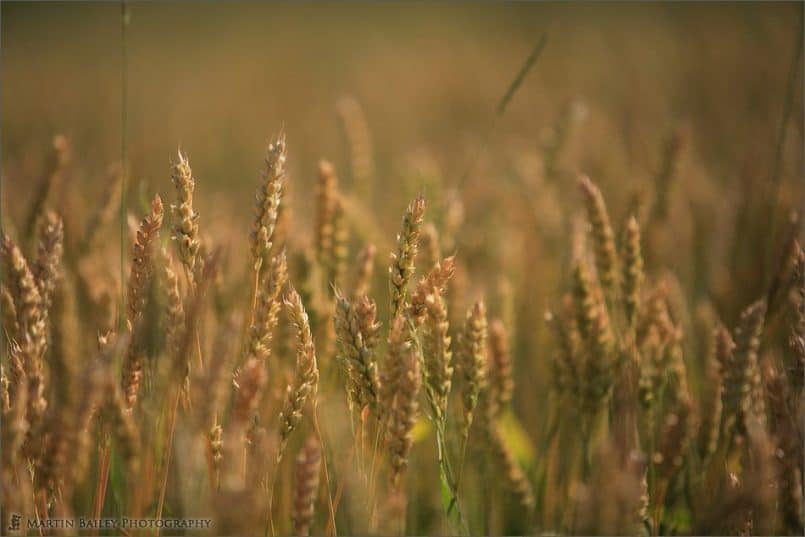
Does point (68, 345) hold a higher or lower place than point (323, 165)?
lower

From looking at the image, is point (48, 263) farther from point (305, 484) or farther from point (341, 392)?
point (341, 392)

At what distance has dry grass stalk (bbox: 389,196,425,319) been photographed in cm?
89

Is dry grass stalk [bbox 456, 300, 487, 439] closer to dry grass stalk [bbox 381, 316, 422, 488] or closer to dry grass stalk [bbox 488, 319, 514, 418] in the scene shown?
dry grass stalk [bbox 381, 316, 422, 488]

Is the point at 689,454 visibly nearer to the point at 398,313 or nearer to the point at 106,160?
the point at 398,313

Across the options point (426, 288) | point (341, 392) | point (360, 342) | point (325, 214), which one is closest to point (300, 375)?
point (360, 342)

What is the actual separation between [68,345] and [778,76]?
10.1ft

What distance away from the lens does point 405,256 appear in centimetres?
90

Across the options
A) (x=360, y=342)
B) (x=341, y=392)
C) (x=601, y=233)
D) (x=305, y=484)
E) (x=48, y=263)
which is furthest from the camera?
(x=341, y=392)

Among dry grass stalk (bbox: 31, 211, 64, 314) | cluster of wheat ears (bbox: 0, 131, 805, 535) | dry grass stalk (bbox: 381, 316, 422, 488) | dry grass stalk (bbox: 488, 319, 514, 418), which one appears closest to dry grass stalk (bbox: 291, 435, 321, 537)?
cluster of wheat ears (bbox: 0, 131, 805, 535)

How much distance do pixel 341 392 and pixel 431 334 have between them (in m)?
0.61

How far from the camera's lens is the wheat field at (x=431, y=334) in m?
0.77

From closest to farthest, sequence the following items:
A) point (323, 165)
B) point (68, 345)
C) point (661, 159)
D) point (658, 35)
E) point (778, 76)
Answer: point (68, 345) → point (323, 165) → point (661, 159) → point (778, 76) → point (658, 35)

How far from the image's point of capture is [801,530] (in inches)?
33.4

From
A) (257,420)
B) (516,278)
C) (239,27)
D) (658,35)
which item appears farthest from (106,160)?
(239,27)
